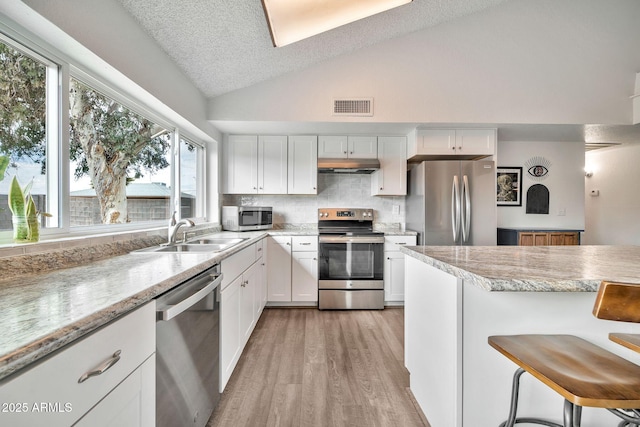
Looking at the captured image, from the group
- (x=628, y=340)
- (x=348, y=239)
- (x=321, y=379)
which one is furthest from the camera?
(x=348, y=239)

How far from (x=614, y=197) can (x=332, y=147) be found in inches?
203

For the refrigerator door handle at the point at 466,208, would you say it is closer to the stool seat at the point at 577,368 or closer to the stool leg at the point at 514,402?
the stool seat at the point at 577,368

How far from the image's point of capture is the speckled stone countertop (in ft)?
3.05

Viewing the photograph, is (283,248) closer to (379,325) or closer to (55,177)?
(379,325)

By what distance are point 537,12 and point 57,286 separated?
462 centimetres

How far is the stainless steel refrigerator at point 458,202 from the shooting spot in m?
3.20

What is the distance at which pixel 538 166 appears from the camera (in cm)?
396

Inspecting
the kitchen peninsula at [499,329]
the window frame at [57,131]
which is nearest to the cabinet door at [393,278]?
the kitchen peninsula at [499,329]

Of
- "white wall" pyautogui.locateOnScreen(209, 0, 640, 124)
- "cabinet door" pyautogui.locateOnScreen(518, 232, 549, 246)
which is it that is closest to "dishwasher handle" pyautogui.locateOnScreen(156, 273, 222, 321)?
"white wall" pyautogui.locateOnScreen(209, 0, 640, 124)

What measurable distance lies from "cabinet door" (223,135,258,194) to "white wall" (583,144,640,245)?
18.7 ft

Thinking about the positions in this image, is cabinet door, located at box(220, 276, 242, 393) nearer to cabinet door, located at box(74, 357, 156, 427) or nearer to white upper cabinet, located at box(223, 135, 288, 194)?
cabinet door, located at box(74, 357, 156, 427)

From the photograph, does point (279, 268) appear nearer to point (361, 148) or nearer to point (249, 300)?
point (249, 300)

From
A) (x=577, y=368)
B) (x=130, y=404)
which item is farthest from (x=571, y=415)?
(x=130, y=404)

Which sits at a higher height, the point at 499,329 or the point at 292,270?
the point at 499,329
